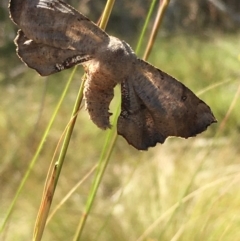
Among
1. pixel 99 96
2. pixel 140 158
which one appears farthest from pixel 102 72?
pixel 140 158

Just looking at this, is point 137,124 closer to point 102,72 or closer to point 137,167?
point 102,72

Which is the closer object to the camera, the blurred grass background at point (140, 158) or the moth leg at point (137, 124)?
the moth leg at point (137, 124)

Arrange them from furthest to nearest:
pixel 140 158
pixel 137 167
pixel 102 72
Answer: pixel 137 167 → pixel 140 158 → pixel 102 72

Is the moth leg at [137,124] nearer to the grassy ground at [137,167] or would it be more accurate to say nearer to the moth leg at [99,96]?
the moth leg at [99,96]

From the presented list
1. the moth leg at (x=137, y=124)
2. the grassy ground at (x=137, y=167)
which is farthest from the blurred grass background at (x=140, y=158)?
the moth leg at (x=137, y=124)

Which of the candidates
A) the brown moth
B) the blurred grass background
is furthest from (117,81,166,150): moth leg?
the blurred grass background

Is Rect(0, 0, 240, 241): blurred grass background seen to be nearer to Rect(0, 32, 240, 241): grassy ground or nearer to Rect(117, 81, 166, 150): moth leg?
Rect(0, 32, 240, 241): grassy ground
